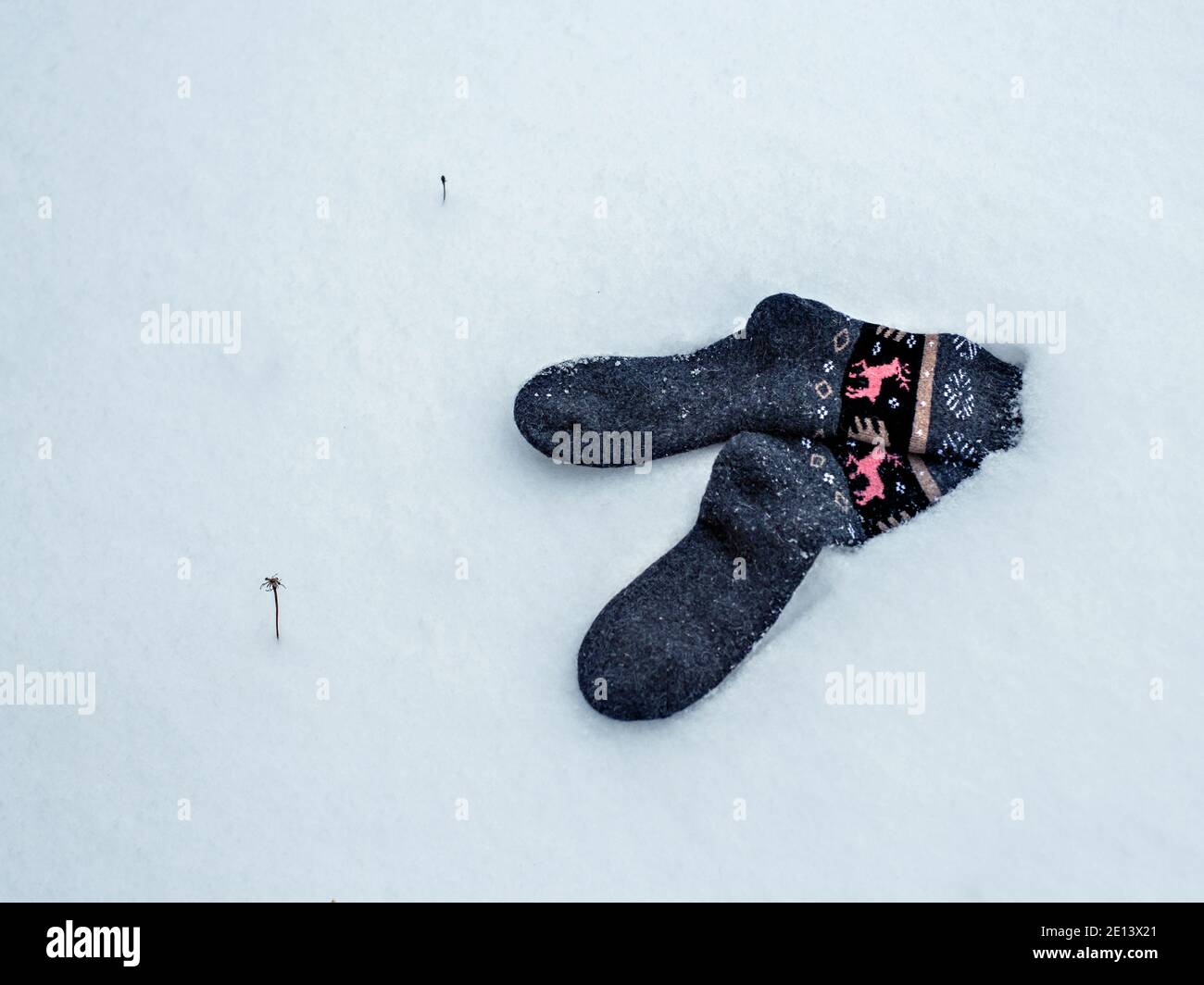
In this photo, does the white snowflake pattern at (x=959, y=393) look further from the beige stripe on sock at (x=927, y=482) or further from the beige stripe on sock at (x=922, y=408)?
the beige stripe on sock at (x=927, y=482)

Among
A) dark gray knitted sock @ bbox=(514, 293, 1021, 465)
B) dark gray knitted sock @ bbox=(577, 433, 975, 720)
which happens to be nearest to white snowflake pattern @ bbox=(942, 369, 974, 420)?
dark gray knitted sock @ bbox=(514, 293, 1021, 465)

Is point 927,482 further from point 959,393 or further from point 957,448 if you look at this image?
point 959,393

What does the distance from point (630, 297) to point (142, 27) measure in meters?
1.87

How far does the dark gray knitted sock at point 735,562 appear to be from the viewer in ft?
9.02

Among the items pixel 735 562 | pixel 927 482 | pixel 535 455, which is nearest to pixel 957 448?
pixel 927 482

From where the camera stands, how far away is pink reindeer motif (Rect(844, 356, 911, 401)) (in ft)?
9.68

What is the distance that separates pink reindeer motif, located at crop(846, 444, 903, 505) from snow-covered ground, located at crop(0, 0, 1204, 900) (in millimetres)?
134

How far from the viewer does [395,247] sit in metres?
3.31

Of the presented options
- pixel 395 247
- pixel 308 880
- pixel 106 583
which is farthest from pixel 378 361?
pixel 308 880

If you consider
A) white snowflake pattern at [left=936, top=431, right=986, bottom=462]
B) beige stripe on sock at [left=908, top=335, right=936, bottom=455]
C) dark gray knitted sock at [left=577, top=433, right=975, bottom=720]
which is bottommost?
dark gray knitted sock at [left=577, top=433, right=975, bottom=720]

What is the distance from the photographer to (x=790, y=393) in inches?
118

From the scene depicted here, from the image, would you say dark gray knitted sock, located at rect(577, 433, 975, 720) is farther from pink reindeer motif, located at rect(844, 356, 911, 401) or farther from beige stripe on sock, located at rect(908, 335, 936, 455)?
pink reindeer motif, located at rect(844, 356, 911, 401)

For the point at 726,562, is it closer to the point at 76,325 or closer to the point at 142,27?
the point at 76,325

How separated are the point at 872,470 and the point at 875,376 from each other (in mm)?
257
